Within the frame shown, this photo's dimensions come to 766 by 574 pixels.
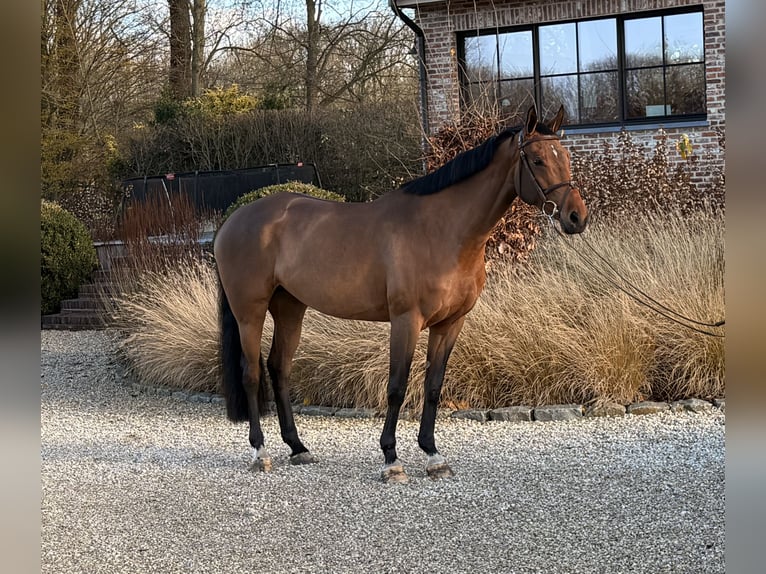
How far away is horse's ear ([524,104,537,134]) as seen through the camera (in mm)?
4277

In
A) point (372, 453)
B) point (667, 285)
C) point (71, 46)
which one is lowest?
point (372, 453)

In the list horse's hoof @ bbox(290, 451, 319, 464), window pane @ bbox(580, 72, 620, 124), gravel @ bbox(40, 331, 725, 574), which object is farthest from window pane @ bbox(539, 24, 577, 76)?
horse's hoof @ bbox(290, 451, 319, 464)

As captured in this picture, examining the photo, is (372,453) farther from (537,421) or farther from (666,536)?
(666,536)

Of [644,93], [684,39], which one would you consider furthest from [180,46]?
[684,39]

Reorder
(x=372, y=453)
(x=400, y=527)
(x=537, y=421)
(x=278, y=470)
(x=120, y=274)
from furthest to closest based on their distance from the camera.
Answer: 1. (x=120, y=274)
2. (x=537, y=421)
3. (x=372, y=453)
4. (x=278, y=470)
5. (x=400, y=527)

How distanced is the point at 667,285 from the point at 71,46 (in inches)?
612

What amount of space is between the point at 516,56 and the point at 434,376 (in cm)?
1000

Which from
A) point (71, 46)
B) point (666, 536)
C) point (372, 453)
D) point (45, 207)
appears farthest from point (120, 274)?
point (71, 46)

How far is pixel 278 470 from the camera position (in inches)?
201

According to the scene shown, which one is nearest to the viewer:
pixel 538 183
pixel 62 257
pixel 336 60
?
pixel 538 183

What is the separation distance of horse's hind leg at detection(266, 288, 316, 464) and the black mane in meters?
1.11

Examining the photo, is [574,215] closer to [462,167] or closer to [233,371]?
[462,167]

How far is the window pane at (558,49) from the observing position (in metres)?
13.5

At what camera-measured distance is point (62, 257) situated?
41.6 ft
